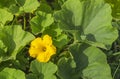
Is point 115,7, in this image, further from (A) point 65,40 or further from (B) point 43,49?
(B) point 43,49

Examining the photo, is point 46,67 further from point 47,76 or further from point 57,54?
point 57,54

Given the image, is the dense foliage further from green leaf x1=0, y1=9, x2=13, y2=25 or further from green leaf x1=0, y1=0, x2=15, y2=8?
green leaf x1=0, y1=0, x2=15, y2=8

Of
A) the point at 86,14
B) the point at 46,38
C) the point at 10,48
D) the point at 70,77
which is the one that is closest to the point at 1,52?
the point at 10,48

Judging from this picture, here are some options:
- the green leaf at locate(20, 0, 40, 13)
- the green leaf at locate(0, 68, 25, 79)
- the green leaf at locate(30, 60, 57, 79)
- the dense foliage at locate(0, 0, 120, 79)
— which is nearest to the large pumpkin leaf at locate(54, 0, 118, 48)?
the dense foliage at locate(0, 0, 120, 79)

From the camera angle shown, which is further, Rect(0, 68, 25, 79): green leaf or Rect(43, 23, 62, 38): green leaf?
Rect(43, 23, 62, 38): green leaf

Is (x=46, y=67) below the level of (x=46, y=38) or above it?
below

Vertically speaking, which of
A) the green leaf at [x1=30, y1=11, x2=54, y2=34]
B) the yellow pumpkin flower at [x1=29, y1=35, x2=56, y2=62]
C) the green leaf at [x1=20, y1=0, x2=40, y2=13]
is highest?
the green leaf at [x1=20, y1=0, x2=40, y2=13]
